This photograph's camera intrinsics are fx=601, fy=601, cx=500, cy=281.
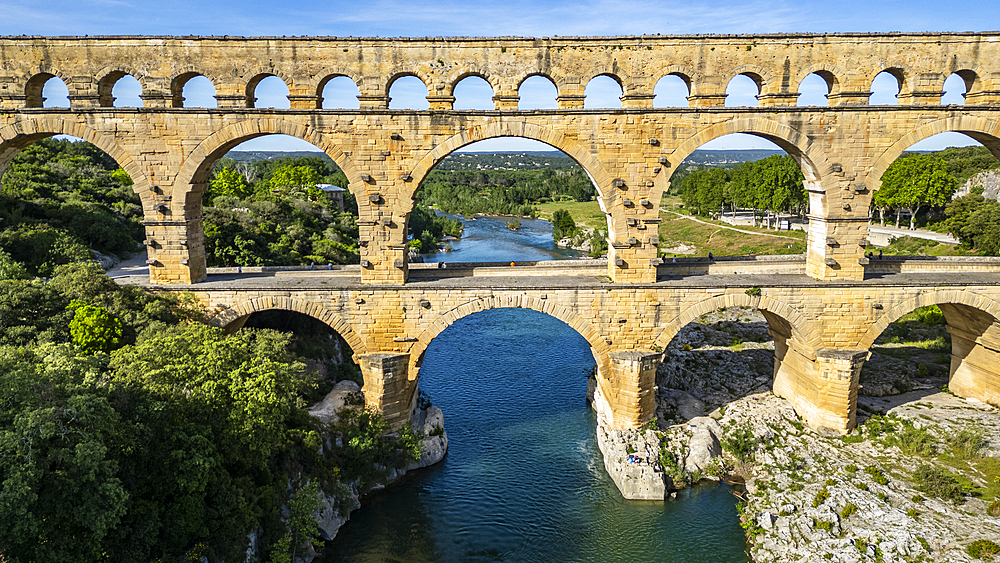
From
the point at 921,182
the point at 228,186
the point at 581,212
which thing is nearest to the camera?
the point at 228,186

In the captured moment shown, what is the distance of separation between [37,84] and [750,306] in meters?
22.5

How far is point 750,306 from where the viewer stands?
59.2 feet

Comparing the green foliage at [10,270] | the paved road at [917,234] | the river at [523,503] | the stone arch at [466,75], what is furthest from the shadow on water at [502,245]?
the green foliage at [10,270]

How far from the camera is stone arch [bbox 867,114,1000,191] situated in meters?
17.8

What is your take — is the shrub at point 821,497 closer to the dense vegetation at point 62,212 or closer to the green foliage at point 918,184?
the dense vegetation at point 62,212

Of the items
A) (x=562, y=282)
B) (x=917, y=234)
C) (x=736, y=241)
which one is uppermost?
(x=917, y=234)

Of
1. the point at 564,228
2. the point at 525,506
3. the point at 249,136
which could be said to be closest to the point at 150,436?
the point at 525,506

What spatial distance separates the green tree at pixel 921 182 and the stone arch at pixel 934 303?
27067 mm

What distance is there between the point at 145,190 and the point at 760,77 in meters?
18.5

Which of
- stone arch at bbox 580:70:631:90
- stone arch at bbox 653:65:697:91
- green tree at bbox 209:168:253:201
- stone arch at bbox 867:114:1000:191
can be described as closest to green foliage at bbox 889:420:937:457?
stone arch at bbox 867:114:1000:191

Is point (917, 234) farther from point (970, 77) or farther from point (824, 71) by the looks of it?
point (824, 71)

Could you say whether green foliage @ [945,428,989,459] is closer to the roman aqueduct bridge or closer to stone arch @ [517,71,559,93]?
the roman aqueduct bridge

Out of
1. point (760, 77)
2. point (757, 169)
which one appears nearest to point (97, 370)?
point (760, 77)

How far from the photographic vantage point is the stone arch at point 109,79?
57.2 ft
